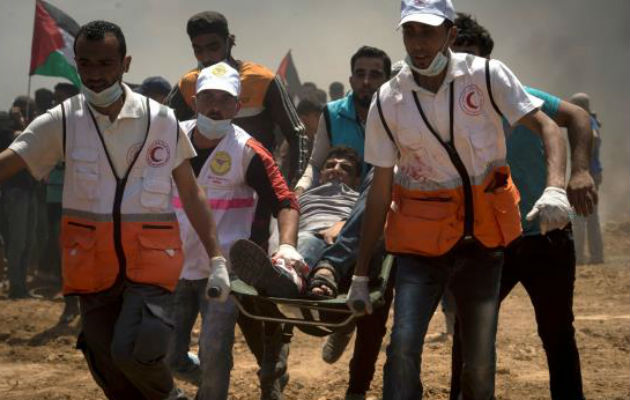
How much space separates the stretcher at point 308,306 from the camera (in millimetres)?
5410

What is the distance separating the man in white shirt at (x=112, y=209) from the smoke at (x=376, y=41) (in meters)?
19.6

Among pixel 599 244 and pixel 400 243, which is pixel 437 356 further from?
pixel 599 244

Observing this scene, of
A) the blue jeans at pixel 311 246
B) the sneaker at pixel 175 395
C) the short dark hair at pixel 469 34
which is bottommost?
the sneaker at pixel 175 395

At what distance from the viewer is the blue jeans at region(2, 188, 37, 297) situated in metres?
13.3

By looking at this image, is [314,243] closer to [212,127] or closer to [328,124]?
[212,127]

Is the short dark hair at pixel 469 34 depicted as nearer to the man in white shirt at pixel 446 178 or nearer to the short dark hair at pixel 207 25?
the man in white shirt at pixel 446 178

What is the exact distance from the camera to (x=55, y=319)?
11.9 metres

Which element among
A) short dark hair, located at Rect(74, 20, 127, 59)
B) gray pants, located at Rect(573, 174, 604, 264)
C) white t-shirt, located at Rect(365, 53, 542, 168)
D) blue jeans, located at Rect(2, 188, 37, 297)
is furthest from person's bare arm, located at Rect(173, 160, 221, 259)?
gray pants, located at Rect(573, 174, 604, 264)

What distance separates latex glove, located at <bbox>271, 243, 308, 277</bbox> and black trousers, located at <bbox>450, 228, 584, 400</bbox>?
1.04m

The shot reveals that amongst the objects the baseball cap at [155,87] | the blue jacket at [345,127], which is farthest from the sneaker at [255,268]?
the baseball cap at [155,87]

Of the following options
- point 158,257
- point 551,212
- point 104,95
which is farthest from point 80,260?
point 551,212

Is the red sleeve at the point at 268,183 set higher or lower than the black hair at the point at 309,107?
lower

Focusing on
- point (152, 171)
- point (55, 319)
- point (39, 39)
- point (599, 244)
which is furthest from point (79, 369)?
point (599, 244)

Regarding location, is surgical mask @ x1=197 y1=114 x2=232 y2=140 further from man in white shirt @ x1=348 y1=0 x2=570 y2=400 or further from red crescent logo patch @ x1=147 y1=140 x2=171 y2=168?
man in white shirt @ x1=348 y1=0 x2=570 y2=400
